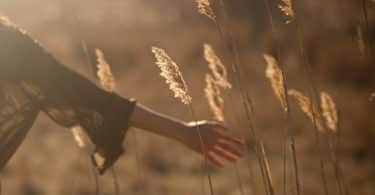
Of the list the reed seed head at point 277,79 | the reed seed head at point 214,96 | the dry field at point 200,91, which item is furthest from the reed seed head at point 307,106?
the reed seed head at point 214,96

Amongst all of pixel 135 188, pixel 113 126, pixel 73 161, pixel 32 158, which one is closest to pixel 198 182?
pixel 135 188

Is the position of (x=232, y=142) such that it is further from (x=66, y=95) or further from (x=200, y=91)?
(x=200, y=91)

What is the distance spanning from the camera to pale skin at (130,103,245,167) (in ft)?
6.21

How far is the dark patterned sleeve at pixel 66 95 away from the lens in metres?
1.95

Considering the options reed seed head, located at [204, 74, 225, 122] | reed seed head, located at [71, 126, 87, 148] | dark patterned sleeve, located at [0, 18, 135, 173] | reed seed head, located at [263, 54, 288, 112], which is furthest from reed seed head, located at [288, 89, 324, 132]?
reed seed head, located at [71, 126, 87, 148]

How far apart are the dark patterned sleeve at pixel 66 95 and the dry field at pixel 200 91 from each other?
42 cm

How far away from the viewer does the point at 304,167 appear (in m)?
4.87

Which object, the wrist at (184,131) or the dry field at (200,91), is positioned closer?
the wrist at (184,131)

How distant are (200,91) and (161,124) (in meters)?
5.27

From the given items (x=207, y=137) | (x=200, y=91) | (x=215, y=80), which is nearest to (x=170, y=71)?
(x=207, y=137)

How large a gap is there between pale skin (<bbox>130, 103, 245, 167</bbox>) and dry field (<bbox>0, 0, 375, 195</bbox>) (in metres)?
0.17

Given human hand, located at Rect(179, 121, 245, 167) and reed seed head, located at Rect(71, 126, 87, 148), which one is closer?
human hand, located at Rect(179, 121, 245, 167)

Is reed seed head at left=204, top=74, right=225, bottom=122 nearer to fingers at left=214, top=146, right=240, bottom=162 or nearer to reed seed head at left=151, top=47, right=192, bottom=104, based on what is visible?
fingers at left=214, top=146, right=240, bottom=162

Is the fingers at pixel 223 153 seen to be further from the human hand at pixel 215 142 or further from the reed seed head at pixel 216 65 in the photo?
the reed seed head at pixel 216 65
